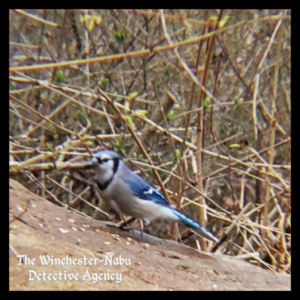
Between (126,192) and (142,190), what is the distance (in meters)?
0.10

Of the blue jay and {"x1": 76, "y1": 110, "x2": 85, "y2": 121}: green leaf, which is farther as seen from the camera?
{"x1": 76, "y1": 110, "x2": 85, "y2": 121}: green leaf

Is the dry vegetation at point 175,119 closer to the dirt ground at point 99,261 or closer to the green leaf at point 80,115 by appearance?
the green leaf at point 80,115

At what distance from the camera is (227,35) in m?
4.70

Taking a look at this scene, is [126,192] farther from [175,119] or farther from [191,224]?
[175,119]

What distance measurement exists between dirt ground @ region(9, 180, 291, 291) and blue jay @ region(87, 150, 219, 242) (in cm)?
15

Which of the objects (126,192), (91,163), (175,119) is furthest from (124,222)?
(175,119)

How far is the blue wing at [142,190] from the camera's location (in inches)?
162

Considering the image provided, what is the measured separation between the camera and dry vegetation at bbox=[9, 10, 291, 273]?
4.34 m

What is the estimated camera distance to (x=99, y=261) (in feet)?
10.8

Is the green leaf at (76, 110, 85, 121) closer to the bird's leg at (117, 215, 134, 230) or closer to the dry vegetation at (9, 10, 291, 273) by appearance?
the dry vegetation at (9, 10, 291, 273)

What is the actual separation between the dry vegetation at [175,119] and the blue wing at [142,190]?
215mm

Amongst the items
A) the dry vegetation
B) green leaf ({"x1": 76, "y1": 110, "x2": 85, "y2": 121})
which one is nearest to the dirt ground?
the dry vegetation
